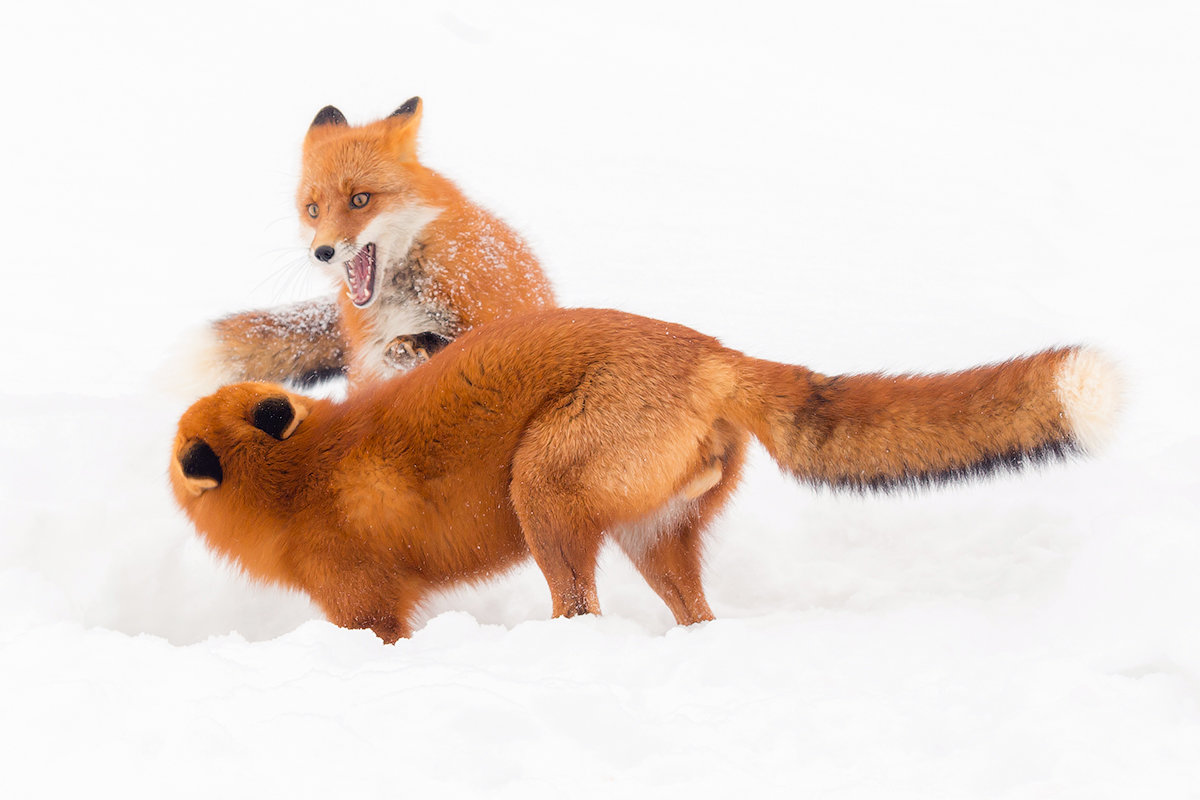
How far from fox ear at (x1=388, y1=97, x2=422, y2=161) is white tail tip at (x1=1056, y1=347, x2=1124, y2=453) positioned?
295 cm

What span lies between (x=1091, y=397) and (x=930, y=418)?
48cm

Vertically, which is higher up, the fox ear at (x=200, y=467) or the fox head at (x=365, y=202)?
the fox head at (x=365, y=202)

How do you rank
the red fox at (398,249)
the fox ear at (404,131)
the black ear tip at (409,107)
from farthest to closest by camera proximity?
Result: the black ear tip at (409,107) < the fox ear at (404,131) < the red fox at (398,249)

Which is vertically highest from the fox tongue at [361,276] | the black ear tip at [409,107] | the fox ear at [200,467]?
the black ear tip at [409,107]

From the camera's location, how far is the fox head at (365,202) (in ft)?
14.8

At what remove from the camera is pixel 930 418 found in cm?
346

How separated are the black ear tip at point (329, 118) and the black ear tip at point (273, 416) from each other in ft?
6.04

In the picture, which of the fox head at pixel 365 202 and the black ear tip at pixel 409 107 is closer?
the fox head at pixel 365 202

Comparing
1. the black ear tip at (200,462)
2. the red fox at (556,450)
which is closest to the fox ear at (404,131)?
the red fox at (556,450)

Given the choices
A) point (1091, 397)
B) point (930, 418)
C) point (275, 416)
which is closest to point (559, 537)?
point (275, 416)

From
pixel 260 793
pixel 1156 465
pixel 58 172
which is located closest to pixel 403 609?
pixel 260 793

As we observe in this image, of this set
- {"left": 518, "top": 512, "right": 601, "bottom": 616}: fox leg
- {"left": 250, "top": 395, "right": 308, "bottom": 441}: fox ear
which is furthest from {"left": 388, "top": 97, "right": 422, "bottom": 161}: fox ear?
{"left": 518, "top": 512, "right": 601, "bottom": 616}: fox leg

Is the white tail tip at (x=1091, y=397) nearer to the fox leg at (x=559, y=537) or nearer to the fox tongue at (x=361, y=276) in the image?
the fox leg at (x=559, y=537)

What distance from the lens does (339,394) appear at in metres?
5.70
